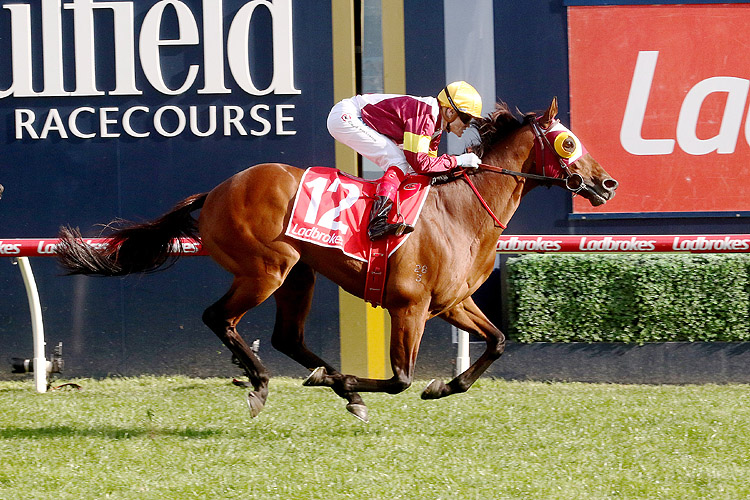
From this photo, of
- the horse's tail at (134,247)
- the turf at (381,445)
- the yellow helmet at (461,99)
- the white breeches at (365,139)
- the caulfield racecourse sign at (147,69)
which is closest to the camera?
the turf at (381,445)

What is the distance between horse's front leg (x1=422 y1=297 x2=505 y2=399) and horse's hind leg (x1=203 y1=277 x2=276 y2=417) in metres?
0.86

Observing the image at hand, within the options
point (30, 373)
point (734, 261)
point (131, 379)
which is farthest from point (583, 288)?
point (30, 373)

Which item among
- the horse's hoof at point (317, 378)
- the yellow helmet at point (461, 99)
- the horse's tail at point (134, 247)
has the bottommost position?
the horse's hoof at point (317, 378)

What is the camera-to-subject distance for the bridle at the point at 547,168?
4730mm

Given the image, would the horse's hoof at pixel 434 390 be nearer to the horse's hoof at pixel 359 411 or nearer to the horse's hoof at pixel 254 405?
the horse's hoof at pixel 359 411

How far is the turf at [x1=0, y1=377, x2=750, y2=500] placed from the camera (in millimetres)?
3754

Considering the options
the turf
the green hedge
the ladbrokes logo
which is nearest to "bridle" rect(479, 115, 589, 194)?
the turf

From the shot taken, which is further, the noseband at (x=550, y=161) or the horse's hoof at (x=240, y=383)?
the horse's hoof at (x=240, y=383)

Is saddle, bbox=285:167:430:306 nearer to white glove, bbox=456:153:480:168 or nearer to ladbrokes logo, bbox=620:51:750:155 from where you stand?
white glove, bbox=456:153:480:168

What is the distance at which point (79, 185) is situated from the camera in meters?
6.53

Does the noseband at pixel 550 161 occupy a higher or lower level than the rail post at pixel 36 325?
higher

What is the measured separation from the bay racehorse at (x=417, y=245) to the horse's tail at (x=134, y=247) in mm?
211

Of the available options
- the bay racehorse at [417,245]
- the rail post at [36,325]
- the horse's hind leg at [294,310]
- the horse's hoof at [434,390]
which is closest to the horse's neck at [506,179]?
the bay racehorse at [417,245]

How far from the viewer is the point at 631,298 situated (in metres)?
6.25
